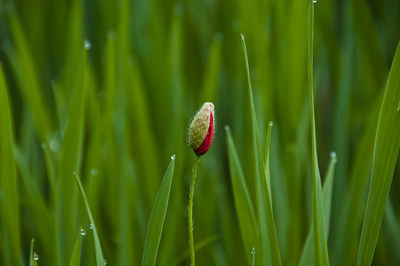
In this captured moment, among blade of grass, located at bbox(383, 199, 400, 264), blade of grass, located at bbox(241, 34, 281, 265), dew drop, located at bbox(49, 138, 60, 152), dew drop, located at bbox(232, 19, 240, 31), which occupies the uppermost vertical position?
dew drop, located at bbox(232, 19, 240, 31)

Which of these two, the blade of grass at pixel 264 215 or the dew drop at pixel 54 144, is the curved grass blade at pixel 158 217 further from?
the dew drop at pixel 54 144

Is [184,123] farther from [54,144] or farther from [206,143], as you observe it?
[206,143]

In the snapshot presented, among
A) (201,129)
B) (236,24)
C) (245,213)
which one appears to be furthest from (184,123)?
(201,129)

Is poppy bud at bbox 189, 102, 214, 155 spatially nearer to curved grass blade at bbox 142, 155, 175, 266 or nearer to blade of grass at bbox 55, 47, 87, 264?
curved grass blade at bbox 142, 155, 175, 266

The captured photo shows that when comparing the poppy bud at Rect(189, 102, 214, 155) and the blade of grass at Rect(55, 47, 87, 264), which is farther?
the blade of grass at Rect(55, 47, 87, 264)

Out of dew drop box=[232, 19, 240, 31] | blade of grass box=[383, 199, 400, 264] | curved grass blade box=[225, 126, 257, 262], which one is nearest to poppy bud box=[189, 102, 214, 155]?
curved grass blade box=[225, 126, 257, 262]
